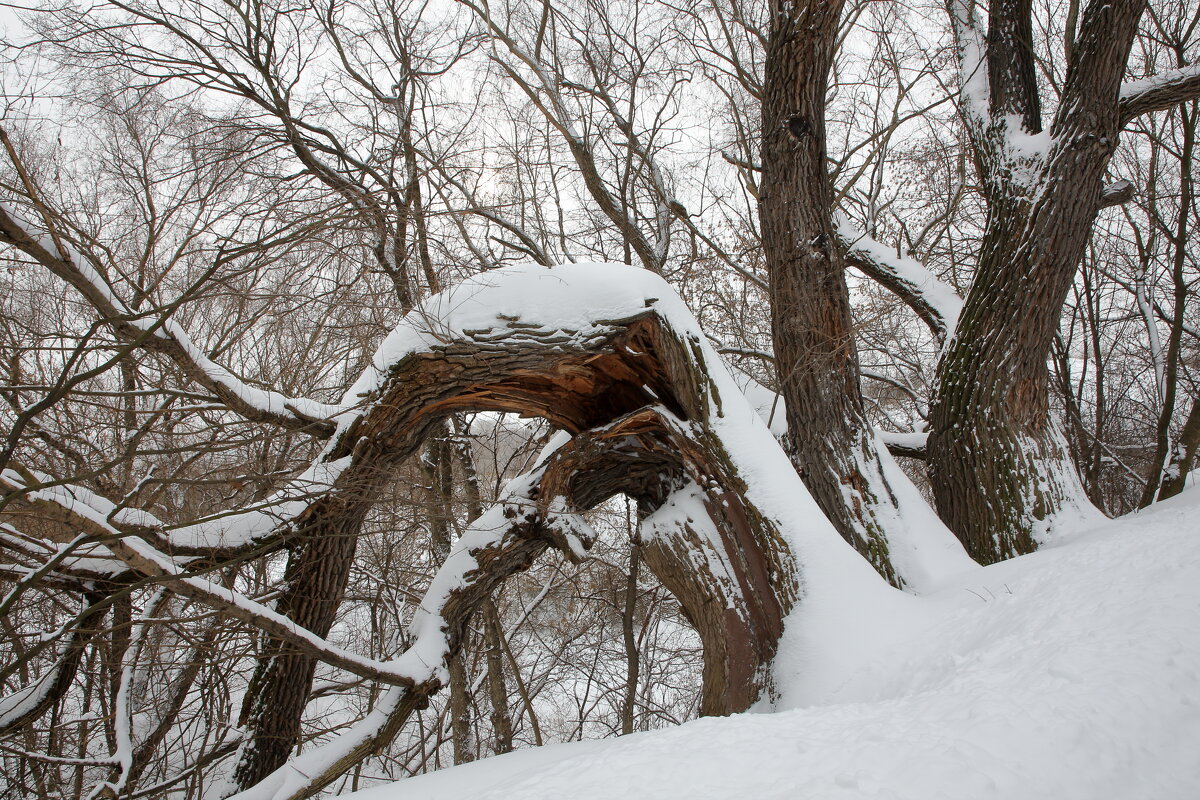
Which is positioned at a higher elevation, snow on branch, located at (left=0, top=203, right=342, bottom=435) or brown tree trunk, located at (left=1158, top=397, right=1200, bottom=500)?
snow on branch, located at (left=0, top=203, right=342, bottom=435)

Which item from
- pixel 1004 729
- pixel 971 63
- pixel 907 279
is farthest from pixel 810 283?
pixel 1004 729

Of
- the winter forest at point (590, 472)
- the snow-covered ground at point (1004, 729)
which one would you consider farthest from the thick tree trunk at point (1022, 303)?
the snow-covered ground at point (1004, 729)

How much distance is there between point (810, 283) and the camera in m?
4.32

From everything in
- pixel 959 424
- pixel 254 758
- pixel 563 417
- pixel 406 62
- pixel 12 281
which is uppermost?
pixel 406 62

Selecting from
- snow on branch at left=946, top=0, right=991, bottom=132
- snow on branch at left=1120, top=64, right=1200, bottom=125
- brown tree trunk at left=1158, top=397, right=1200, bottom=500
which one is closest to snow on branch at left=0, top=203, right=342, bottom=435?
snow on branch at left=946, top=0, right=991, bottom=132

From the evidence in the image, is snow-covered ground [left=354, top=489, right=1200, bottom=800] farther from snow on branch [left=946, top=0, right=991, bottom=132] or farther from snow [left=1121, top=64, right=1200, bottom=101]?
snow on branch [left=946, top=0, right=991, bottom=132]

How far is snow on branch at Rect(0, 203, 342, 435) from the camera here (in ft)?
8.19

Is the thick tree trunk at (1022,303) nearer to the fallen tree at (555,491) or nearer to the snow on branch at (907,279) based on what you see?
the snow on branch at (907,279)

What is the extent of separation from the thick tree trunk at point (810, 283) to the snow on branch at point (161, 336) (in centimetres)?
290

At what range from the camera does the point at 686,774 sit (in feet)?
4.92

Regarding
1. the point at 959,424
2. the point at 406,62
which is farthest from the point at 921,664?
the point at 406,62

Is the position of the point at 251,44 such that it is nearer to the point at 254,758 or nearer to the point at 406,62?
the point at 406,62

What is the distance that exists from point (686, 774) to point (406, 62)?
6.03m

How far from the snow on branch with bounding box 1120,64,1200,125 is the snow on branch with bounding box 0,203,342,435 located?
4928 millimetres
